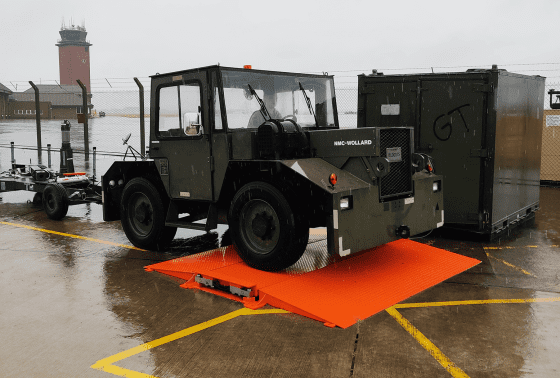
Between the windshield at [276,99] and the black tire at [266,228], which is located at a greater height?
the windshield at [276,99]

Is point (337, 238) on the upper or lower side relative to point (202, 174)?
lower

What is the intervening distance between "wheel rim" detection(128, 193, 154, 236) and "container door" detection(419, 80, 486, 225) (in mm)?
4009

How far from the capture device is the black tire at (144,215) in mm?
6934

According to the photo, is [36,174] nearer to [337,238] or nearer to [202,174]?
[202,174]

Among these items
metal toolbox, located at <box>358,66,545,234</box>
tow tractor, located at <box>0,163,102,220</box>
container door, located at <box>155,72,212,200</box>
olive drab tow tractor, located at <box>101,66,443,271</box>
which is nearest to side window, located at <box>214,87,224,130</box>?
olive drab tow tractor, located at <box>101,66,443,271</box>

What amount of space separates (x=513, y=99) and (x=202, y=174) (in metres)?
4.77

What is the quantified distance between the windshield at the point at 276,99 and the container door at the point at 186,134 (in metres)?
0.32

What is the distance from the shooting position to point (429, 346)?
160 inches

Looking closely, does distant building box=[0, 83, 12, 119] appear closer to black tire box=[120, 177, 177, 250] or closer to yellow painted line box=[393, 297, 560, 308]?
black tire box=[120, 177, 177, 250]

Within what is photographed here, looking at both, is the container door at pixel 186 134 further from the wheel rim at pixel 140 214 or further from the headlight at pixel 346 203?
the headlight at pixel 346 203

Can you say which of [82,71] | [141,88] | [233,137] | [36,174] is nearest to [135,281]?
[233,137]

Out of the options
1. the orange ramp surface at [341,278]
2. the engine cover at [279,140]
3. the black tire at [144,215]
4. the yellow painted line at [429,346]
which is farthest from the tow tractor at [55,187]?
the yellow painted line at [429,346]

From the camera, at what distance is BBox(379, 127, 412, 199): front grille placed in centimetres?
558

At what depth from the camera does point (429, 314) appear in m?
4.74
